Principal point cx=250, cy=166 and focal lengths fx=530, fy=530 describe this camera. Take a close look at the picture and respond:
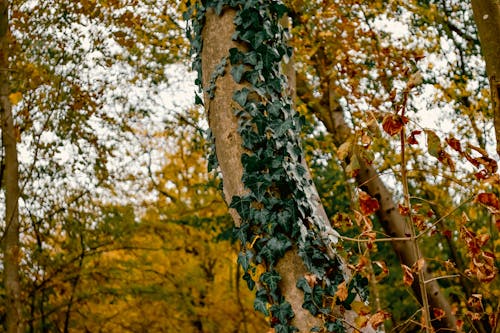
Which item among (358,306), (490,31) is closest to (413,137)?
(490,31)

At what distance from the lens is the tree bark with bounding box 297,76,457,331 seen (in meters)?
5.47

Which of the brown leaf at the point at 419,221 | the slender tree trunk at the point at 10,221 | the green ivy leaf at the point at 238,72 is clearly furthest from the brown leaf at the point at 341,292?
the slender tree trunk at the point at 10,221

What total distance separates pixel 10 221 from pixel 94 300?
3922 mm

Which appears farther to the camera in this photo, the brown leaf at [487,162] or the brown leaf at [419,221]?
the brown leaf at [419,221]

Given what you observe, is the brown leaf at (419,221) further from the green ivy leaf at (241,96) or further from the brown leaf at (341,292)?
the green ivy leaf at (241,96)

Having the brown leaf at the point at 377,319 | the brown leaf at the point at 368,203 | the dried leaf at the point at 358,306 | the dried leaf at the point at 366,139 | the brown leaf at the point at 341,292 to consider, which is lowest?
the brown leaf at the point at 377,319

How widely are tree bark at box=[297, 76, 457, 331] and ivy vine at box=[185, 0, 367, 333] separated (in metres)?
2.44

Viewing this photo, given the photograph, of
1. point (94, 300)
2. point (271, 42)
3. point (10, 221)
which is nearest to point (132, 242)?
point (94, 300)

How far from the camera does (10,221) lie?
5797 millimetres

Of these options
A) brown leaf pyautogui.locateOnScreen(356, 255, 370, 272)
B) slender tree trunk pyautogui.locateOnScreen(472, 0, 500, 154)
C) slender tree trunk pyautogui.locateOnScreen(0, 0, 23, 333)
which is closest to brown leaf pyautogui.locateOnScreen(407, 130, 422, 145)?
slender tree trunk pyautogui.locateOnScreen(472, 0, 500, 154)

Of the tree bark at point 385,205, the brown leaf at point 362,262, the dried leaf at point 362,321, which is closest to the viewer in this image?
the brown leaf at point 362,262

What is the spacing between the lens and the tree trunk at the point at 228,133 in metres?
2.32

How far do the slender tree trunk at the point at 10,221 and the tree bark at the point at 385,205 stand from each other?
367 cm

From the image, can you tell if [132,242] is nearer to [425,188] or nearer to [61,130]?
[61,130]
